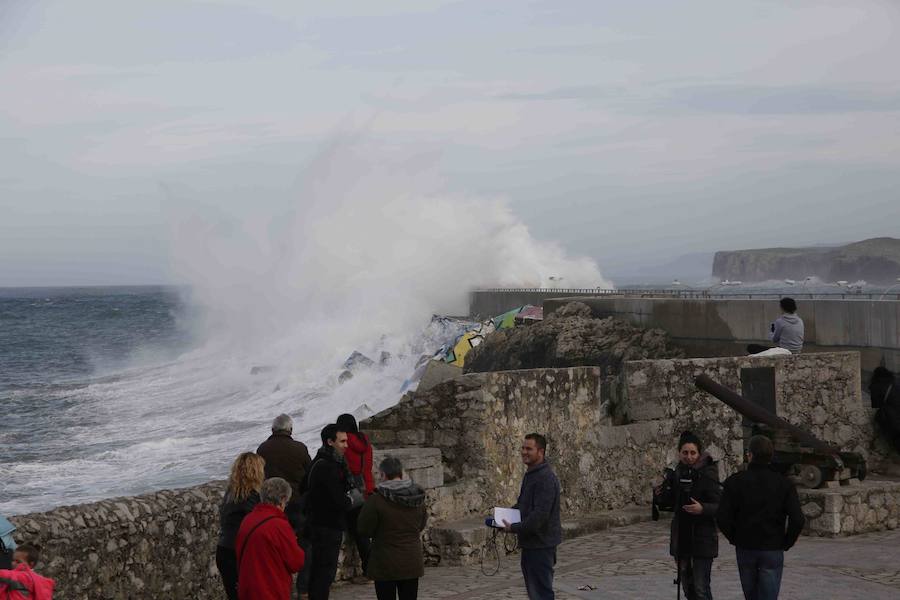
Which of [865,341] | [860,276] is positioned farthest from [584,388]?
Answer: [860,276]

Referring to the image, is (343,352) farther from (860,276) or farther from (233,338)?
(860,276)

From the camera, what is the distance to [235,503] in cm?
605

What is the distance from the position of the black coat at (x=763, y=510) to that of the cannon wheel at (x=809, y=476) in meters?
4.06

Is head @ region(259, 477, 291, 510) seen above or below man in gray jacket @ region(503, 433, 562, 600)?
above

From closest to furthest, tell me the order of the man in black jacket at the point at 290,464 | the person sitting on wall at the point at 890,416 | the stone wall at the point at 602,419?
the man in black jacket at the point at 290,464, the stone wall at the point at 602,419, the person sitting on wall at the point at 890,416

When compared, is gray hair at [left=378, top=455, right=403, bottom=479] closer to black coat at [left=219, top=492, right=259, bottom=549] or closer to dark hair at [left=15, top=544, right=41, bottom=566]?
black coat at [left=219, top=492, right=259, bottom=549]

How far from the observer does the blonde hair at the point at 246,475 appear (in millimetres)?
5922

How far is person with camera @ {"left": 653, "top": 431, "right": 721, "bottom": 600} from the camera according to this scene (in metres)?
6.71

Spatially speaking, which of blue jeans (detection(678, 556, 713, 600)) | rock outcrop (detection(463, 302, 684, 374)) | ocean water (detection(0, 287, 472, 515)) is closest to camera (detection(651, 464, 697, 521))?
blue jeans (detection(678, 556, 713, 600))

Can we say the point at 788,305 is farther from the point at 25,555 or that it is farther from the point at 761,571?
the point at 25,555

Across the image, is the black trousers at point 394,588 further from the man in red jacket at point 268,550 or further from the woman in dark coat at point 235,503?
the man in red jacket at point 268,550

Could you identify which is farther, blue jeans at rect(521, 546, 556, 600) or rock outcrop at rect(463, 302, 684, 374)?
rock outcrop at rect(463, 302, 684, 374)

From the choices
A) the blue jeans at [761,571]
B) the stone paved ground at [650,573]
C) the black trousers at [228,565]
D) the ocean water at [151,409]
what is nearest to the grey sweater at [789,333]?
the stone paved ground at [650,573]

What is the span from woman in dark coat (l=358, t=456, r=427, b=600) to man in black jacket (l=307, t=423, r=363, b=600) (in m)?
0.66
